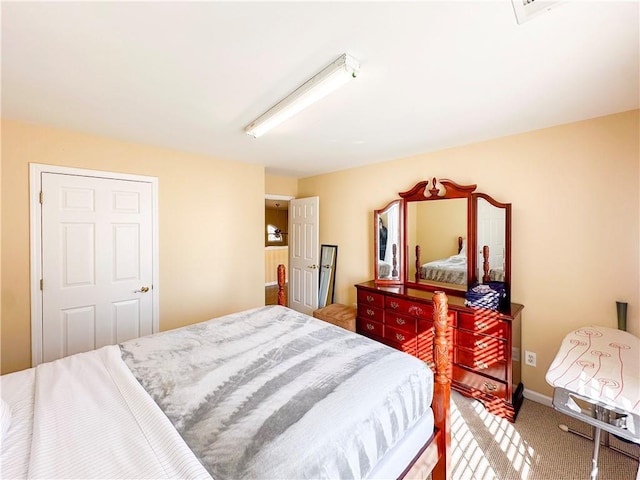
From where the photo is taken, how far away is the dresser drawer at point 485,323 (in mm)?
2203

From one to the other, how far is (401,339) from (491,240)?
1.33 metres

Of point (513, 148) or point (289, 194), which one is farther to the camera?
point (289, 194)

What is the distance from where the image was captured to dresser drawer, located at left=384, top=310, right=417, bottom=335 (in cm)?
272

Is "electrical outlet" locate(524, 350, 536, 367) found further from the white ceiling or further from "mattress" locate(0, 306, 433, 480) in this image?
the white ceiling

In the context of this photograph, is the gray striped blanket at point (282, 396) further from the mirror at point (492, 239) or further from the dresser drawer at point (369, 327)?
the mirror at point (492, 239)

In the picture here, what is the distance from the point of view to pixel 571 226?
2.22 m

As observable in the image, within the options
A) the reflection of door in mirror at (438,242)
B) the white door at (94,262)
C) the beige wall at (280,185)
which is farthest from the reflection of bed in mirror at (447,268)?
the white door at (94,262)

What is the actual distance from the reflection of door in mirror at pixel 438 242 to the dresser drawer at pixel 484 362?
2.18ft

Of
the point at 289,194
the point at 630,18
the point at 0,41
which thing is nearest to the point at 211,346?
the point at 0,41

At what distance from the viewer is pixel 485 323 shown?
2289 mm

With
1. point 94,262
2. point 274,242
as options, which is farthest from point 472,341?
point 274,242

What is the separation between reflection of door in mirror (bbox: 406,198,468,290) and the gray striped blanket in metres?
1.51

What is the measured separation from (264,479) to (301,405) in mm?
338

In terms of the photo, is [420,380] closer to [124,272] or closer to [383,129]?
[383,129]
